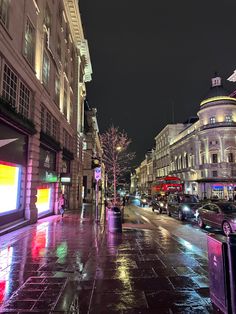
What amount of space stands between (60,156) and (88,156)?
2397 cm

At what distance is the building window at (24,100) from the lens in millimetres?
14061

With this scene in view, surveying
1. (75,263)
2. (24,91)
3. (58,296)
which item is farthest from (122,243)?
(24,91)

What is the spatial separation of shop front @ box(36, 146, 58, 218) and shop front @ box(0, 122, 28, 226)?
10.2 ft

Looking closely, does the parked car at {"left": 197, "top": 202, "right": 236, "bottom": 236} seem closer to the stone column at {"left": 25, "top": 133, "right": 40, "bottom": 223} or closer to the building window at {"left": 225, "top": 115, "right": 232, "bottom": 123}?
the stone column at {"left": 25, "top": 133, "right": 40, "bottom": 223}

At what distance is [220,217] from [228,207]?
1.25 meters

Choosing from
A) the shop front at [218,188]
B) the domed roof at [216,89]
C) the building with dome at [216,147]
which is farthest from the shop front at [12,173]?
the domed roof at [216,89]

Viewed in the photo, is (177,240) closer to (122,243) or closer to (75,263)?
(122,243)

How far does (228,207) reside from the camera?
46.8 feet

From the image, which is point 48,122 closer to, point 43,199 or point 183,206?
point 43,199

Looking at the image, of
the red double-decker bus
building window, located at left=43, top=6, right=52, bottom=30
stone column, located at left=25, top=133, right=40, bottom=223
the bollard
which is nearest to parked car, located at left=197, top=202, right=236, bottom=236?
the bollard

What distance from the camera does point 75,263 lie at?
23.4 feet

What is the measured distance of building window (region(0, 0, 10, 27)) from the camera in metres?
11.4

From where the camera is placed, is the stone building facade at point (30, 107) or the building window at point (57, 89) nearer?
the stone building facade at point (30, 107)

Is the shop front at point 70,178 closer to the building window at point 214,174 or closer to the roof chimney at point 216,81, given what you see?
the building window at point 214,174
